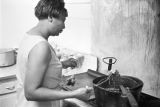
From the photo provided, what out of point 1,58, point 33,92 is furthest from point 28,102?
point 1,58

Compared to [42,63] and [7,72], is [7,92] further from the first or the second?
[42,63]

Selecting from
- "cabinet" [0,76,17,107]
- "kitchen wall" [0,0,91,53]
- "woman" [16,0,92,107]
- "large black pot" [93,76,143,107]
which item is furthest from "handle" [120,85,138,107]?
"cabinet" [0,76,17,107]

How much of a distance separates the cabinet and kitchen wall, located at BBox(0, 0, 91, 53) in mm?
585

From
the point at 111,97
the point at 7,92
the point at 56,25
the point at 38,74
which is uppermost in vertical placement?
the point at 56,25

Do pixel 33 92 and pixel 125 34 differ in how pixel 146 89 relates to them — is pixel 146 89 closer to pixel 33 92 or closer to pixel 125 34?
pixel 125 34

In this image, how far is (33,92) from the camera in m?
0.96

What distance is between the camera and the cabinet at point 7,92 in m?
1.96

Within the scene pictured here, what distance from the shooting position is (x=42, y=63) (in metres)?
0.95

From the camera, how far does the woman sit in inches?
37.3

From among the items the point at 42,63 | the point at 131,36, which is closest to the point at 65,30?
the point at 131,36

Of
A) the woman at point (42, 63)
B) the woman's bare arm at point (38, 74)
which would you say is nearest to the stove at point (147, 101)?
the woman at point (42, 63)

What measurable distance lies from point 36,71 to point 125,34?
0.71 meters

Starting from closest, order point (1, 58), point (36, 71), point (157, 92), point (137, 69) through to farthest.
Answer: point (36, 71), point (157, 92), point (137, 69), point (1, 58)

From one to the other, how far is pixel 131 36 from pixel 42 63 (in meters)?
0.66
